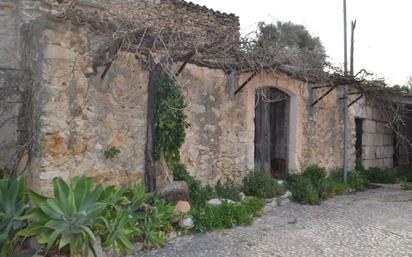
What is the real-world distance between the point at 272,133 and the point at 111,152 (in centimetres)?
419

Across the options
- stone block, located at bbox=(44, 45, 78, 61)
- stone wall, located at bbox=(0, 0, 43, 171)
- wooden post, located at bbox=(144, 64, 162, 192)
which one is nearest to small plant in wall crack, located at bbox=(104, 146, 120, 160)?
wooden post, located at bbox=(144, 64, 162, 192)

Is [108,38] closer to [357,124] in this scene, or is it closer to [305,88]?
[305,88]

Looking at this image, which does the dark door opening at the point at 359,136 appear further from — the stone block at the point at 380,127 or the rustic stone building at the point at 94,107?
the rustic stone building at the point at 94,107

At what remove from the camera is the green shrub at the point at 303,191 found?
709 cm

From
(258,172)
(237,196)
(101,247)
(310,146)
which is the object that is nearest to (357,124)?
(310,146)

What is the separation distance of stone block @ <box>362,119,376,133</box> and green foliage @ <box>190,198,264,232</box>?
5.55 meters

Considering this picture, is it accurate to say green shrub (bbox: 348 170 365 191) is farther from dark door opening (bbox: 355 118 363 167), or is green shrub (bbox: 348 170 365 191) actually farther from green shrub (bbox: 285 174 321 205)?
green shrub (bbox: 285 174 321 205)

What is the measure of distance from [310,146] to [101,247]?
560cm

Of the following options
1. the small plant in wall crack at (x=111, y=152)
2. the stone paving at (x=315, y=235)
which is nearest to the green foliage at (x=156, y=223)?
the stone paving at (x=315, y=235)

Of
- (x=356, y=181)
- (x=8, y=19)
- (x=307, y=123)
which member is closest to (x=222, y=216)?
(x=307, y=123)

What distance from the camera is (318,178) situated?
26.1 feet

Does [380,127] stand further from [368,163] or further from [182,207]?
[182,207]

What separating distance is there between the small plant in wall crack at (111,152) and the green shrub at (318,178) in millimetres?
4041

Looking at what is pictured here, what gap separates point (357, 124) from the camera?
10.5 meters
